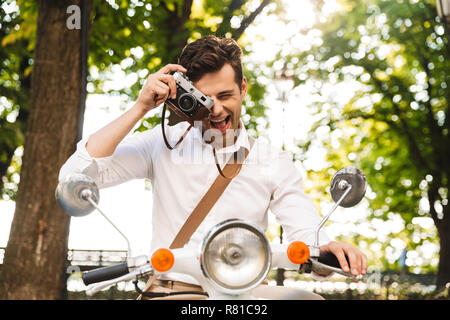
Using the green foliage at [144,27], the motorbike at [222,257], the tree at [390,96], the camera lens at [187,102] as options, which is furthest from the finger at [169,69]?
the tree at [390,96]

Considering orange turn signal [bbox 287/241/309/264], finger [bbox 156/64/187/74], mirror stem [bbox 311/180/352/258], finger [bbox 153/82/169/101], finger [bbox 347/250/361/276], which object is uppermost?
finger [bbox 156/64/187/74]

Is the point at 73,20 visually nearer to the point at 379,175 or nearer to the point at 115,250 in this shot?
the point at 115,250

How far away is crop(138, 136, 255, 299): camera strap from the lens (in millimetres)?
1886

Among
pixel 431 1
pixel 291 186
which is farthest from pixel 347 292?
pixel 291 186

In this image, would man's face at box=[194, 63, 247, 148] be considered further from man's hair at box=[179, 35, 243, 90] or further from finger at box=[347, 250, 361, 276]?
finger at box=[347, 250, 361, 276]

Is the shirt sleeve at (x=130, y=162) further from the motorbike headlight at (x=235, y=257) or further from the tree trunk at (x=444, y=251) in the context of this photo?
the tree trunk at (x=444, y=251)

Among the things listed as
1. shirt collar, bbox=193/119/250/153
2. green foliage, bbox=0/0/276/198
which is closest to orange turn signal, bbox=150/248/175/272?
shirt collar, bbox=193/119/250/153

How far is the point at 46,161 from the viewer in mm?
4926

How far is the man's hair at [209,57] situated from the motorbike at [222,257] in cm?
78

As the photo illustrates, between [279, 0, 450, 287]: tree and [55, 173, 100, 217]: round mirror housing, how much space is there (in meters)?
8.84

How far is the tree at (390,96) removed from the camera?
10656 mm

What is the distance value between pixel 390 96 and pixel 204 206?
11.0 meters

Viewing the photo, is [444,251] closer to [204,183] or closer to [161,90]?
[204,183]

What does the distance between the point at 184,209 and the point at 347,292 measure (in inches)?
459
